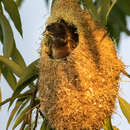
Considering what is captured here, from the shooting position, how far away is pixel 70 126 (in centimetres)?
123

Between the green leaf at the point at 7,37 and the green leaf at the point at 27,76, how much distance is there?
0.31ft

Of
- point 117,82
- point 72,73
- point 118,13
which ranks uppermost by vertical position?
point 118,13

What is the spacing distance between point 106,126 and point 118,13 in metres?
0.56

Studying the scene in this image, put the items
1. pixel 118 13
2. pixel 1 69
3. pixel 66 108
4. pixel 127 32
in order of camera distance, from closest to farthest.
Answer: pixel 127 32 < pixel 118 13 < pixel 66 108 < pixel 1 69

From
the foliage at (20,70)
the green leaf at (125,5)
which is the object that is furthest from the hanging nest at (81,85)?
the green leaf at (125,5)

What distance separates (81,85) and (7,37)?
41 cm

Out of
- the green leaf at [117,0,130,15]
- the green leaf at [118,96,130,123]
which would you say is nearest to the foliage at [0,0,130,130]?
the green leaf at [118,96,130,123]

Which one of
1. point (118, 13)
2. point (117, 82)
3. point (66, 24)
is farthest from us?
point (66, 24)

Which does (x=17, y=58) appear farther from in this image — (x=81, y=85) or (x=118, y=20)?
(x=118, y=20)

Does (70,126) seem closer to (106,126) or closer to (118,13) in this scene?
(106,126)

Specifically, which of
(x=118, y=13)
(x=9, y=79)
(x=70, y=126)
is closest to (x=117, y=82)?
(x=70, y=126)

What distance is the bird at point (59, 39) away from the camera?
4.73ft

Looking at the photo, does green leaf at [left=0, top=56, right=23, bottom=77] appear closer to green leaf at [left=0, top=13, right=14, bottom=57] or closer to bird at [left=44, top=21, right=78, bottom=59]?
green leaf at [left=0, top=13, right=14, bottom=57]

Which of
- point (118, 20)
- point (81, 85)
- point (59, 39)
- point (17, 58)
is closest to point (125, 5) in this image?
point (118, 20)
